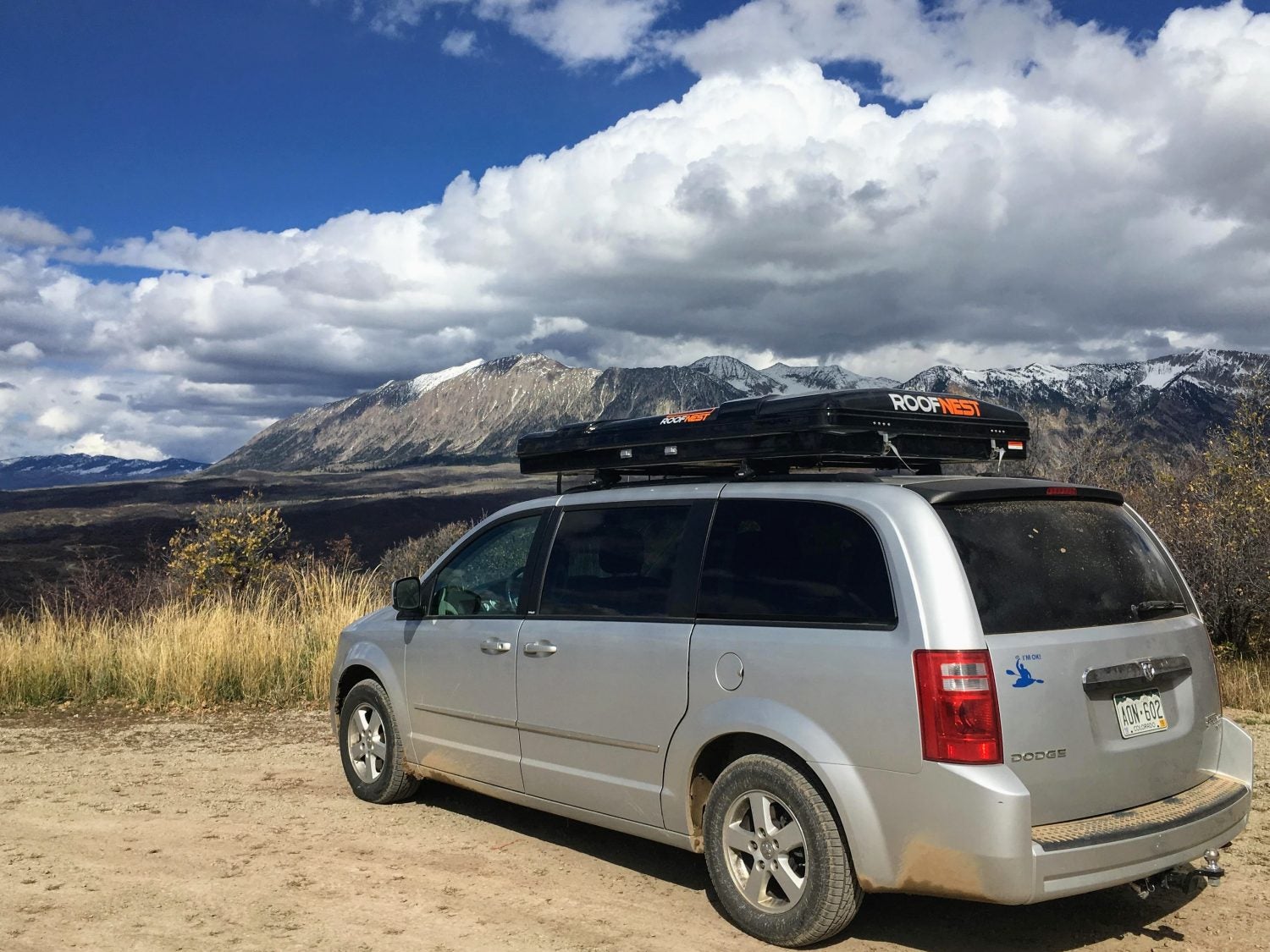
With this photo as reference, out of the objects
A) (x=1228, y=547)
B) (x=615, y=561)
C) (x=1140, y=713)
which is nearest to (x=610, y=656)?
(x=615, y=561)

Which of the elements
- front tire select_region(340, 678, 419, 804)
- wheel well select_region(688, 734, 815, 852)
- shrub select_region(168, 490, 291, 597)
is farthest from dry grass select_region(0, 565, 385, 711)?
shrub select_region(168, 490, 291, 597)

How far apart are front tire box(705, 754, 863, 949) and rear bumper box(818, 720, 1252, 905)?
0.33ft

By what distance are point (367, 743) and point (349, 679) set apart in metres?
0.46

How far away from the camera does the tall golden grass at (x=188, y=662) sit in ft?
33.1

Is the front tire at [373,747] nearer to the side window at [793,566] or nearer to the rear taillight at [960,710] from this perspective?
the side window at [793,566]

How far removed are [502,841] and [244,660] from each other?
18.5 feet

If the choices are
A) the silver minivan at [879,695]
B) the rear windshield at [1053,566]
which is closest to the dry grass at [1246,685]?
the silver minivan at [879,695]

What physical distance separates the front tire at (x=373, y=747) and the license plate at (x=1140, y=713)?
384 centimetres

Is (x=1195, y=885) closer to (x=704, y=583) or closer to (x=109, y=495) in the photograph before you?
(x=704, y=583)

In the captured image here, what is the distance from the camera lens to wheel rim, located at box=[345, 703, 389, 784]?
20.6 ft

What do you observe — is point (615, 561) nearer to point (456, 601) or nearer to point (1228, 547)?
point (456, 601)

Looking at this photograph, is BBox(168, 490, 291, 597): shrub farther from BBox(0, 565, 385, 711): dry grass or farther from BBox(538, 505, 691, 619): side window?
BBox(538, 505, 691, 619): side window

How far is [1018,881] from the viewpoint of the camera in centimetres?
354

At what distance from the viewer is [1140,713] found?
3.95 metres
